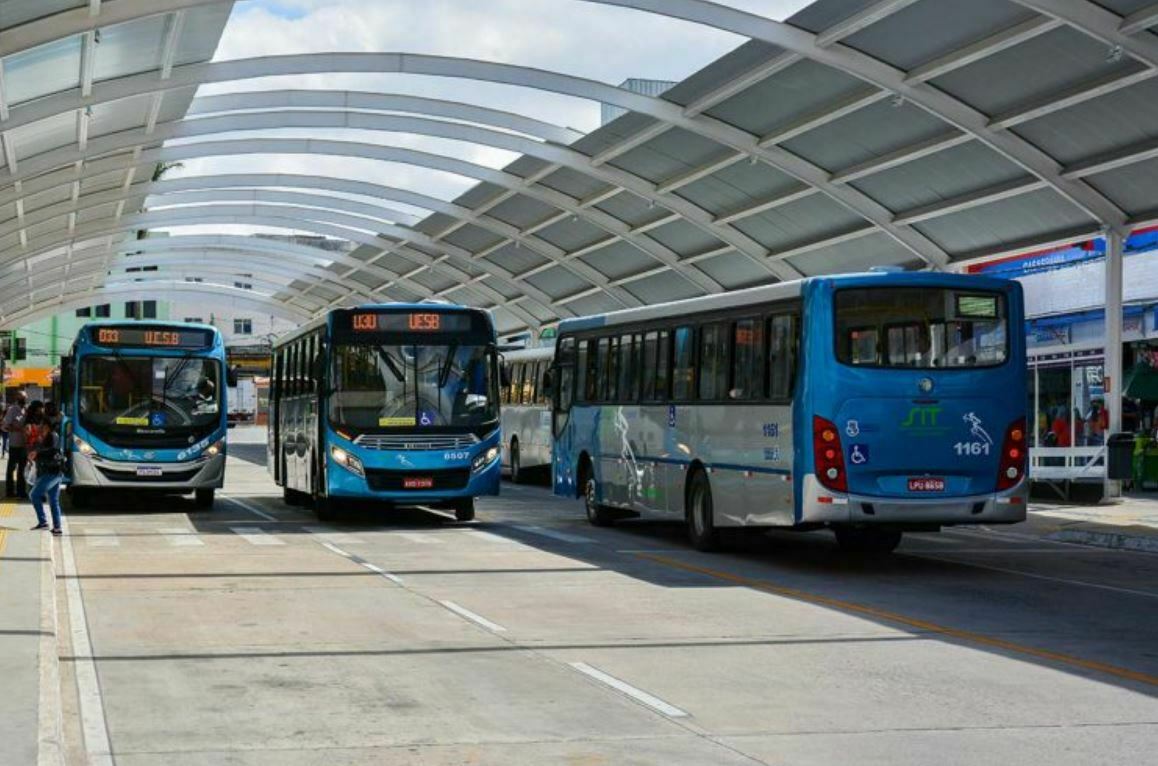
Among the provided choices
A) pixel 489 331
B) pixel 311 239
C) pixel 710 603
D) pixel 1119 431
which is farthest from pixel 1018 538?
pixel 311 239

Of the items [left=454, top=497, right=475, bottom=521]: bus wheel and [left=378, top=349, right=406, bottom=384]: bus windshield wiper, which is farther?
[left=454, top=497, right=475, bottom=521]: bus wheel

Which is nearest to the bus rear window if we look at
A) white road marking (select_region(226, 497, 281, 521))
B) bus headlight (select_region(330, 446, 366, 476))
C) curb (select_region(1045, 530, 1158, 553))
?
curb (select_region(1045, 530, 1158, 553))

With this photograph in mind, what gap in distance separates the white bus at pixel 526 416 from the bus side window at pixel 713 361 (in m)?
17.7

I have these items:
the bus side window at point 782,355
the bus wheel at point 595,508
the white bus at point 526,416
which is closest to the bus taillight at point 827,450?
the bus side window at point 782,355

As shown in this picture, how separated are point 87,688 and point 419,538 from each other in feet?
41.5

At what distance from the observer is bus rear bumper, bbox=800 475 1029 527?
17.5 meters

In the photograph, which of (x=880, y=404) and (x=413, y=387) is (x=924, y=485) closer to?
(x=880, y=404)

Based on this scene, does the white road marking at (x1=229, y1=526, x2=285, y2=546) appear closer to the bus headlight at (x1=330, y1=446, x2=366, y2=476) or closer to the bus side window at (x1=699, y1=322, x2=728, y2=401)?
the bus headlight at (x1=330, y1=446, x2=366, y2=476)

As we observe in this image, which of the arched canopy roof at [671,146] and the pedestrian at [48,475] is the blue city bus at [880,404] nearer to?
the arched canopy roof at [671,146]

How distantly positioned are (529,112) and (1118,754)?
108 ft

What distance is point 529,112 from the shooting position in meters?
39.8

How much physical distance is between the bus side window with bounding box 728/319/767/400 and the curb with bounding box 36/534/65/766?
7.92m

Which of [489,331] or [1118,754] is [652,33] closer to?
[489,331]

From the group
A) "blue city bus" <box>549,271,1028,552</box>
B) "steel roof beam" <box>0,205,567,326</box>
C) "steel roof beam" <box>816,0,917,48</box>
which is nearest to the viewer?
"blue city bus" <box>549,271,1028,552</box>
